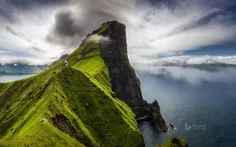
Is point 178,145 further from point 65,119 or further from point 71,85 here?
point 71,85

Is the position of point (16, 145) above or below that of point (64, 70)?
below

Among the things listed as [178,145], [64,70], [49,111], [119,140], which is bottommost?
[119,140]

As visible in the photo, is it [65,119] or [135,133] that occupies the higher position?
[65,119]

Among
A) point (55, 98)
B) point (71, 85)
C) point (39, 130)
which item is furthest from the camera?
point (71, 85)

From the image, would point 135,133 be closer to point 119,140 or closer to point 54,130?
point 119,140

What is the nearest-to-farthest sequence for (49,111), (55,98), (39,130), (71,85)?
1. (39,130)
2. (49,111)
3. (55,98)
4. (71,85)

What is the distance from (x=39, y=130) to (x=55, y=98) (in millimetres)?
45983

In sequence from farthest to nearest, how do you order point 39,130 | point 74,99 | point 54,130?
point 74,99 → point 54,130 → point 39,130

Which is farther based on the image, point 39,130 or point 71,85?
point 71,85

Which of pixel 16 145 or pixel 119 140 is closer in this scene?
pixel 16 145

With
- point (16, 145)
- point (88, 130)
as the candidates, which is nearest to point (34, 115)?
point (88, 130)

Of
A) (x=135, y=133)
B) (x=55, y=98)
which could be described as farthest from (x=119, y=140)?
(x=55, y=98)

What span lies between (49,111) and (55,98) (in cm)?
1883

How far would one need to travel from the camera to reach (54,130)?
4323 inches
